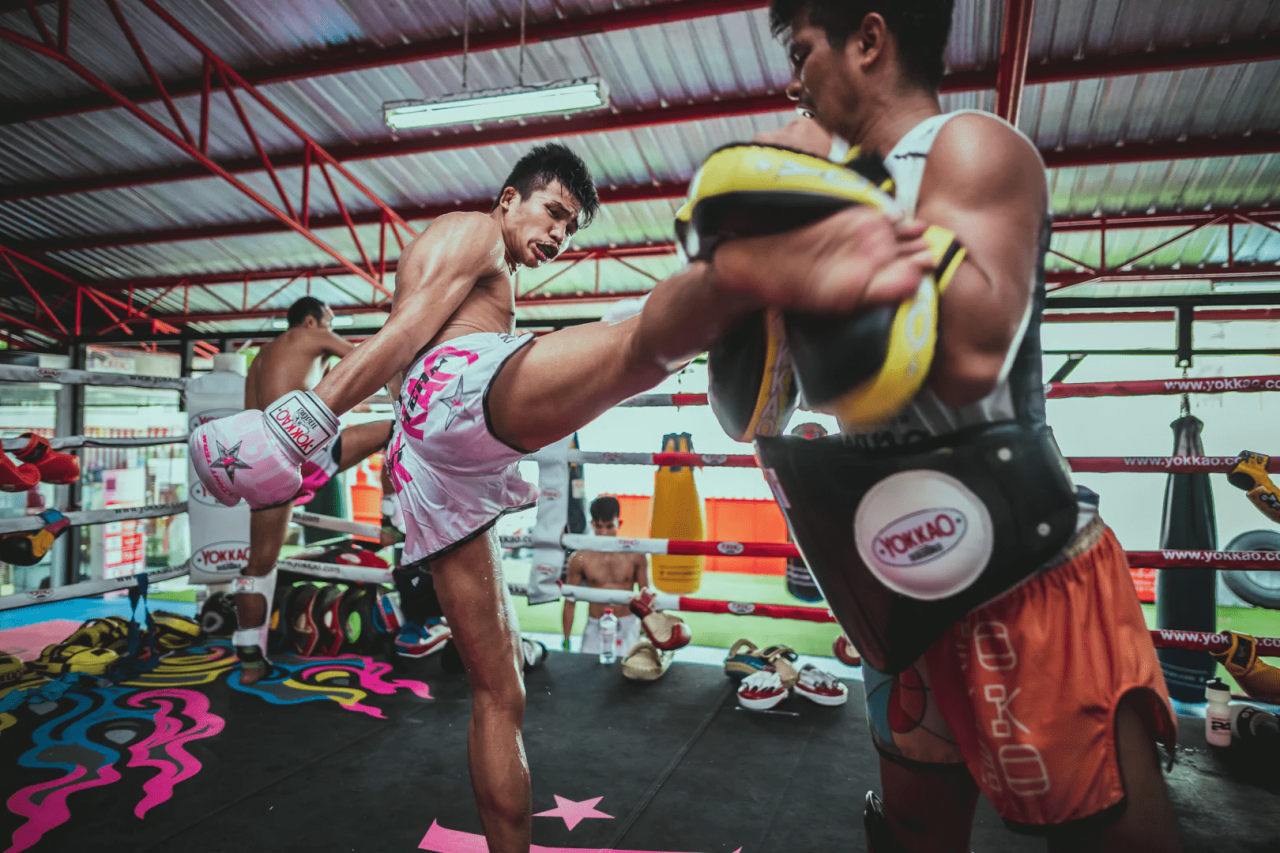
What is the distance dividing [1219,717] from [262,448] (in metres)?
2.63

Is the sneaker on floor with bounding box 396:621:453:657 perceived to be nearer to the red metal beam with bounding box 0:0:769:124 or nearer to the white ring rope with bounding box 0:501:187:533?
the white ring rope with bounding box 0:501:187:533

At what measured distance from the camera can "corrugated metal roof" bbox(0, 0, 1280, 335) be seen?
437 cm

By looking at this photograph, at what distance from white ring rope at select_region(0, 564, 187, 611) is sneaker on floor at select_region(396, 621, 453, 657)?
1180 mm

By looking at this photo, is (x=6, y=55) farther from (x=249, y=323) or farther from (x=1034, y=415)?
(x=1034, y=415)

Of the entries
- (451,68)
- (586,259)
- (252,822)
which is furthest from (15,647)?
(586,259)

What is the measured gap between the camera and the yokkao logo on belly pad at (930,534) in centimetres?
67

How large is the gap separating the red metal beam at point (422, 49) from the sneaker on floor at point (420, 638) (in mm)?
3659

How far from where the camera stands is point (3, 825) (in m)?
1.57

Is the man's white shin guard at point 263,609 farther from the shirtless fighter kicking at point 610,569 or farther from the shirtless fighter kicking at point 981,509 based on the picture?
the shirtless fighter kicking at point 981,509

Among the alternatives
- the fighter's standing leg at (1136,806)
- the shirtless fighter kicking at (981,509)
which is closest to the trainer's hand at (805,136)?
the shirtless fighter kicking at (981,509)

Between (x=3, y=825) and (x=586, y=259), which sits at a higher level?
(x=586, y=259)

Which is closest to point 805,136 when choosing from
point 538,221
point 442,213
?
point 538,221

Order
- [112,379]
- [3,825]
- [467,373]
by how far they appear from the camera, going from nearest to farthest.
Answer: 1. [467,373]
2. [3,825]
3. [112,379]

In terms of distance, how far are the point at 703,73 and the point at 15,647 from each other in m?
5.73
